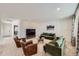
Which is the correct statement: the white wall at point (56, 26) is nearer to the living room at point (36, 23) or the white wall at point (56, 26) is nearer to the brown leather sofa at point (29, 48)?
the living room at point (36, 23)

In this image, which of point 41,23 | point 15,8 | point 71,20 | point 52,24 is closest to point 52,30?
point 52,24

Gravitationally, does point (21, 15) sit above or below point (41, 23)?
above

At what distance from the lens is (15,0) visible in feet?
9.53

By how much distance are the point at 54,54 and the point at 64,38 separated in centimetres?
49

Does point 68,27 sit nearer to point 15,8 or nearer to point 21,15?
point 21,15

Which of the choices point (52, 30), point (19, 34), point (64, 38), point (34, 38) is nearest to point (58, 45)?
point (64, 38)

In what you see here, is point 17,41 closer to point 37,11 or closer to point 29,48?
point 29,48

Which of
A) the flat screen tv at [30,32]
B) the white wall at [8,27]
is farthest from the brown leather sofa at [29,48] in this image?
the white wall at [8,27]

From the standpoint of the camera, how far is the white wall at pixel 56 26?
9.52 feet

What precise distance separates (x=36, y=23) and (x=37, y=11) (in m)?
0.31

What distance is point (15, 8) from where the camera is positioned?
293cm

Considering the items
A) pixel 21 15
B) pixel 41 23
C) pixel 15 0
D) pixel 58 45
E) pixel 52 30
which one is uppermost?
pixel 15 0

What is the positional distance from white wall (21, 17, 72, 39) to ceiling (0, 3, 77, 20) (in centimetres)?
11

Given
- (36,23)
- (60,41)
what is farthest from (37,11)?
(60,41)
